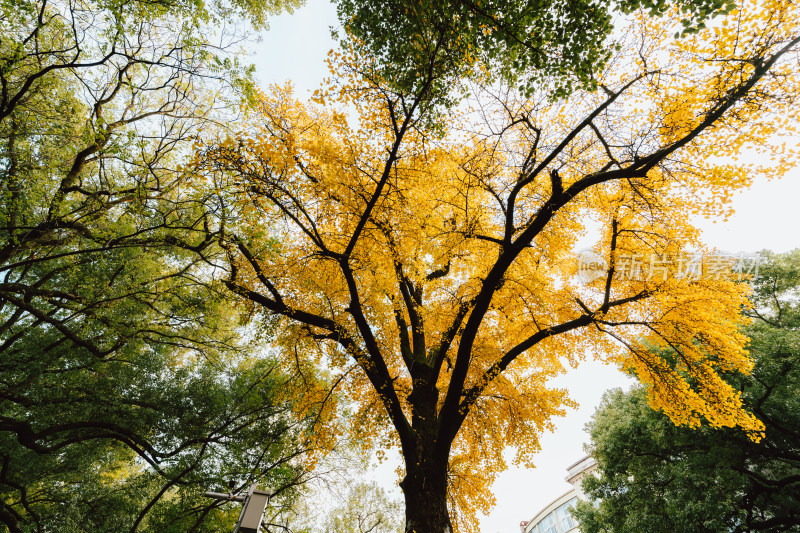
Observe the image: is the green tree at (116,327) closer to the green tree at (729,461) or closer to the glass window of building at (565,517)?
the green tree at (729,461)

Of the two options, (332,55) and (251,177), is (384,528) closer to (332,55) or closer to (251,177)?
(251,177)

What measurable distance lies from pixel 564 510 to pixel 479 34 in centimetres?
3536

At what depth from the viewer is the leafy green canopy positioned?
4.29 meters

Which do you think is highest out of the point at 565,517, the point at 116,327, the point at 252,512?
the point at 116,327

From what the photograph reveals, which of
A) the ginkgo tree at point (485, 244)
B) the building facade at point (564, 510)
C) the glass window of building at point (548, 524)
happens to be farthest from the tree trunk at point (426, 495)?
the glass window of building at point (548, 524)

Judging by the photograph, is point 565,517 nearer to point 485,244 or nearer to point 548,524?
point 548,524

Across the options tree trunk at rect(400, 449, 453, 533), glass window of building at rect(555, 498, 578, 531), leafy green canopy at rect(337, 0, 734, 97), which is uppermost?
leafy green canopy at rect(337, 0, 734, 97)

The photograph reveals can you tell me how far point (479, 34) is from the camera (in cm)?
498

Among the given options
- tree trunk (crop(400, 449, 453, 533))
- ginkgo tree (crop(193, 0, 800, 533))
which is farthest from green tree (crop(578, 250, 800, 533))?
tree trunk (crop(400, 449, 453, 533))

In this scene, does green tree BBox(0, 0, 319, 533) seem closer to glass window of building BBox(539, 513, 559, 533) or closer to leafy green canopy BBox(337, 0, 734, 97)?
leafy green canopy BBox(337, 0, 734, 97)

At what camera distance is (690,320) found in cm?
731

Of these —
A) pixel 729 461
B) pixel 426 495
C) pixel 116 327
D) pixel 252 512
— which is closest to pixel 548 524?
pixel 729 461

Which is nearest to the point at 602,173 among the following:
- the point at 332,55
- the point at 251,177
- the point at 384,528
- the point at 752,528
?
the point at 332,55

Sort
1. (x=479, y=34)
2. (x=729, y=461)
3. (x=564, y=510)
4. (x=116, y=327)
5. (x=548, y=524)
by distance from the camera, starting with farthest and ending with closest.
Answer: (x=548, y=524) < (x=564, y=510) < (x=729, y=461) < (x=116, y=327) < (x=479, y=34)
